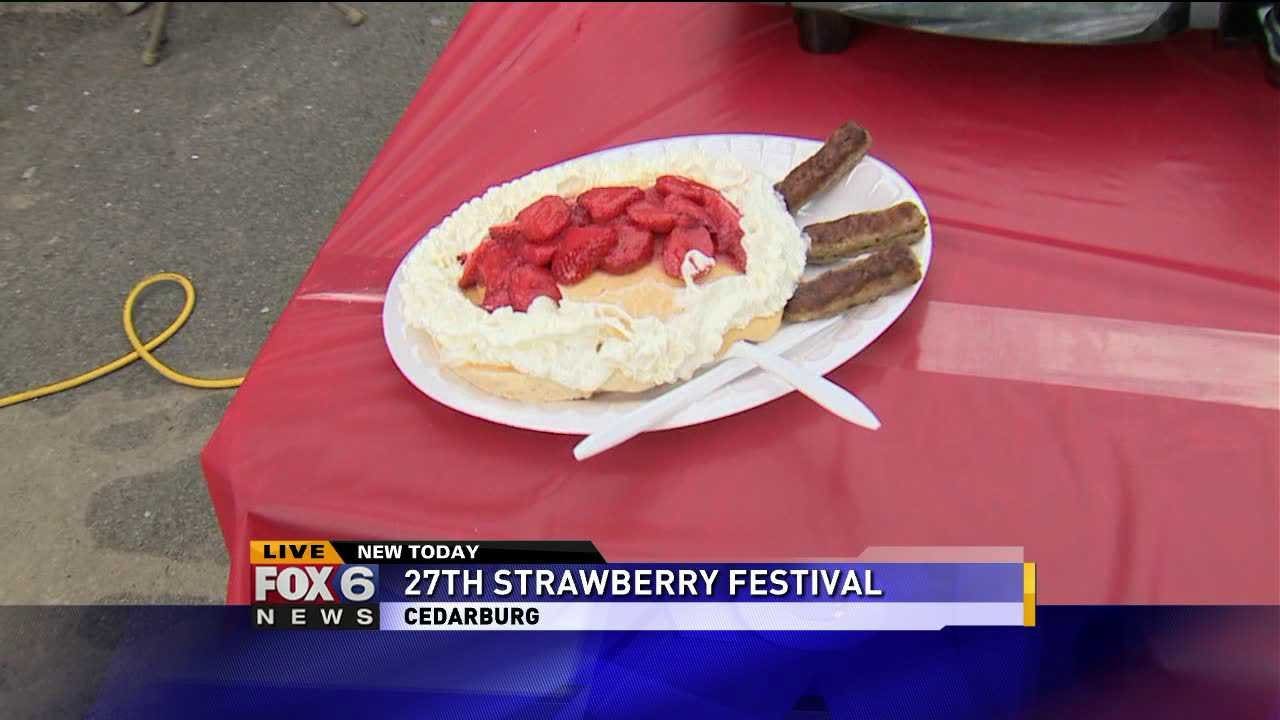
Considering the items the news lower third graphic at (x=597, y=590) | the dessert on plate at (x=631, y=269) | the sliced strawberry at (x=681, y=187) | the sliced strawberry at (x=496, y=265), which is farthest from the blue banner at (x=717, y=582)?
the sliced strawberry at (x=681, y=187)

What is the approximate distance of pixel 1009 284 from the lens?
915mm

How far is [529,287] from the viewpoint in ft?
2.85

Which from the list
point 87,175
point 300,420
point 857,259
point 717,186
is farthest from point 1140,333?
point 87,175

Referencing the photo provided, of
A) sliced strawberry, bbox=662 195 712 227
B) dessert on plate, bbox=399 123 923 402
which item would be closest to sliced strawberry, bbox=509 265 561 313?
dessert on plate, bbox=399 123 923 402

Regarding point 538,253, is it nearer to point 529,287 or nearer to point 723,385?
point 529,287

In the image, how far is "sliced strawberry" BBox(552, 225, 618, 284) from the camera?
34.8 inches

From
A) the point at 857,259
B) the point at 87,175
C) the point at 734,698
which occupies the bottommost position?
the point at 734,698

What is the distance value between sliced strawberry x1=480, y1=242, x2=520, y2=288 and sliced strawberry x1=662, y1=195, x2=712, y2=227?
13 cm

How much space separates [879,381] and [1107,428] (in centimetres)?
16

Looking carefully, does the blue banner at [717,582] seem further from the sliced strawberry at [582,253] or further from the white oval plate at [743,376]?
the sliced strawberry at [582,253]

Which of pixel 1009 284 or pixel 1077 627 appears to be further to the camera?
pixel 1009 284

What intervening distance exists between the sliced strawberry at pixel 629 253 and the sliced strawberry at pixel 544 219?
50mm

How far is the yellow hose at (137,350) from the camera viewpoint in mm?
791

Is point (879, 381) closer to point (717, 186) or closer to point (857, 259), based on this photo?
point (857, 259)
